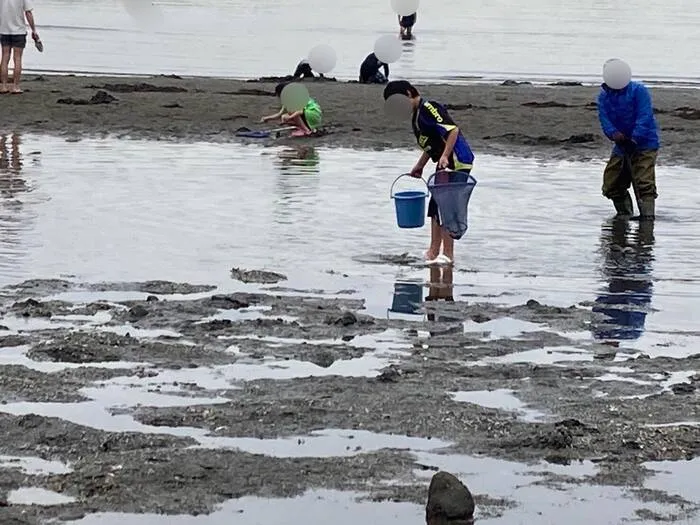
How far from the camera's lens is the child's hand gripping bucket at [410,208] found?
42.3 feet

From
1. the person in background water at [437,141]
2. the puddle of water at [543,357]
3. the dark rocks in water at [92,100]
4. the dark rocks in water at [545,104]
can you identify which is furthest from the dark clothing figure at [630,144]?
the dark rocks in water at [92,100]

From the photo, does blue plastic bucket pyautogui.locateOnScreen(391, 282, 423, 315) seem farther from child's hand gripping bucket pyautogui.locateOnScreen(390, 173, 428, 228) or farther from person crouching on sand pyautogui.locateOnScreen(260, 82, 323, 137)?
person crouching on sand pyautogui.locateOnScreen(260, 82, 323, 137)

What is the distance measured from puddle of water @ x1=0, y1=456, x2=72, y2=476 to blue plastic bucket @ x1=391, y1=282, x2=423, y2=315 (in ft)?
12.8

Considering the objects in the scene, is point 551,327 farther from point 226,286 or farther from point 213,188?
point 213,188

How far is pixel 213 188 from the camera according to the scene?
1658cm

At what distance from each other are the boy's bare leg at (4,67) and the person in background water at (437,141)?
12283 millimetres

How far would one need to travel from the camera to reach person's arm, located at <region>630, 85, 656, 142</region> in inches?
599

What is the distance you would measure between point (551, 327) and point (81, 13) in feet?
168

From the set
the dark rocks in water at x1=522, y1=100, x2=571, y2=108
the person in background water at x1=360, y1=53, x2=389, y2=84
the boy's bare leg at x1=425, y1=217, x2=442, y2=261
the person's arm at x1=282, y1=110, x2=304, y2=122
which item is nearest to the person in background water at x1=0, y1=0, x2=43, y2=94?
the person's arm at x1=282, y1=110, x2=304, y2=122

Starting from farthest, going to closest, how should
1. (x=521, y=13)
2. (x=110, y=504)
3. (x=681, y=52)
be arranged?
A: 1. (x=521, y=13)
2. (x=681, y=52)
3. (x=110, y=504)

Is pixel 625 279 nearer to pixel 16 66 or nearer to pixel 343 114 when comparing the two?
pixel 343 114

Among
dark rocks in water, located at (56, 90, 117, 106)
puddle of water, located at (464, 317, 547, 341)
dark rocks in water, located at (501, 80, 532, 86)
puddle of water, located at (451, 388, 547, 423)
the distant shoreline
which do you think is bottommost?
the distant shoreline

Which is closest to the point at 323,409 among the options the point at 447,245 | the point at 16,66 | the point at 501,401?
the point at 501,401

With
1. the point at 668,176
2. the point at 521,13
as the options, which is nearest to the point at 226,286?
the point at 668,176
